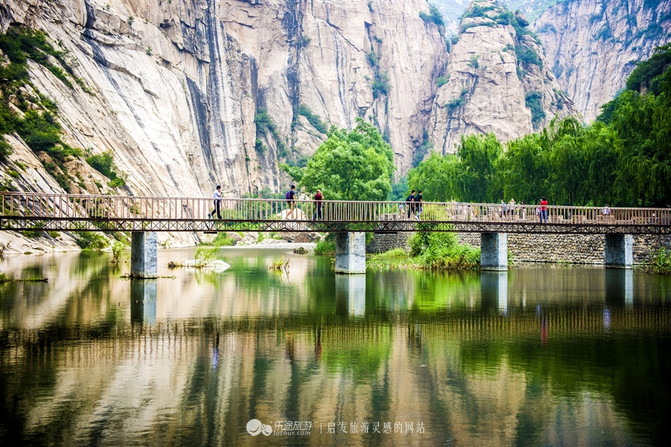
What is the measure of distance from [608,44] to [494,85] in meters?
42.1

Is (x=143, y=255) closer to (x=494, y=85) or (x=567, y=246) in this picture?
(x=567, y=246)

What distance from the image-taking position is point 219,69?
133 metres

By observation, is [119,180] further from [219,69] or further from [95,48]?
[219,69]

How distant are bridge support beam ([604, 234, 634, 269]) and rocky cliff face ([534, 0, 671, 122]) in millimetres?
123790

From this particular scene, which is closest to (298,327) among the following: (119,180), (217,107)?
(119,180)

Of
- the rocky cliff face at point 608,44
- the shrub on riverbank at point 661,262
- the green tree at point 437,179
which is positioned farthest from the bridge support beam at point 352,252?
the rocky cliff face at point 608,44

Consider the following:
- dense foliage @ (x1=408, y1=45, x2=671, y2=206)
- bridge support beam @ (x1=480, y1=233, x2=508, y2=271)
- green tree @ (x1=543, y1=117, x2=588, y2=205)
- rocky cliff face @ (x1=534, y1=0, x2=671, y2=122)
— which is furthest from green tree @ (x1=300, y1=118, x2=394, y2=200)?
rocky cliff face @ (x1=534, y1=0, x2=671, y2=122)

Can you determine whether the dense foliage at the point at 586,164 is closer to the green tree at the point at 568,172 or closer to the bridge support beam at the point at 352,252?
the green tree at the point at 568,172

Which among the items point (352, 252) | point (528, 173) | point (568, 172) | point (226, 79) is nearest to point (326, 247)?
point (528, 173)

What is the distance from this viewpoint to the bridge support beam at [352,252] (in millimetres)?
44031

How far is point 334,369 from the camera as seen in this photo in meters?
16.9

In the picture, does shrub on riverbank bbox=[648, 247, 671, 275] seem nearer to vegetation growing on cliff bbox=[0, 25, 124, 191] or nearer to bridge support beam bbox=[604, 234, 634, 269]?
bridge support beam bbox=[604, 234, 634, 269]

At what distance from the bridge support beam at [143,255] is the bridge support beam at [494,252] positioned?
20.9m

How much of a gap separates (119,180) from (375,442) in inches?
2847
